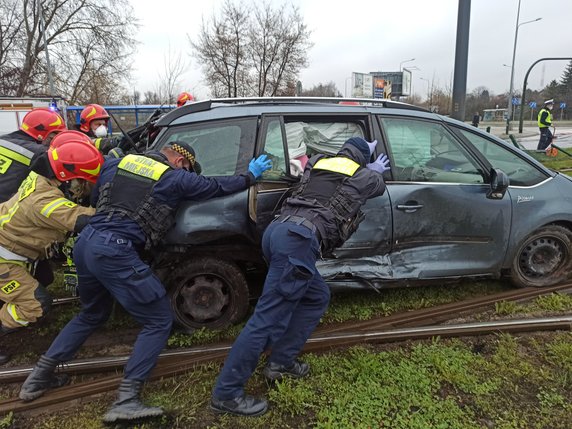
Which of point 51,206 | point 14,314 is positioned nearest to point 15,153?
point 51,206

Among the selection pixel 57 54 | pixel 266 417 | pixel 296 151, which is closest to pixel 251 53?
pixel 57 54

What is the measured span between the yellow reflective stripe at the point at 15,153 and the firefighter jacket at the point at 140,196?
1245 mm

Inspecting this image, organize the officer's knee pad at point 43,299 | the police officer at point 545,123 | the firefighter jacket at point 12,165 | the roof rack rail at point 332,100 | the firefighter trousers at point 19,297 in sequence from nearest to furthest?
1. the firefighter trousers at point 19,297
2. the officer's knee pad at point 43,299
3. the firefighter jacket at point 12,165
4. the roof rack rail at point 332,100
5. the police officer at point 545,123

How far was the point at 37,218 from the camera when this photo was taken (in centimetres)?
283

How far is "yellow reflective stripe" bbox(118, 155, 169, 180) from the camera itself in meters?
2.54

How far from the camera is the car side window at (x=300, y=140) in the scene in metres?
3.25

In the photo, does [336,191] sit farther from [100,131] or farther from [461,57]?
[461,57]

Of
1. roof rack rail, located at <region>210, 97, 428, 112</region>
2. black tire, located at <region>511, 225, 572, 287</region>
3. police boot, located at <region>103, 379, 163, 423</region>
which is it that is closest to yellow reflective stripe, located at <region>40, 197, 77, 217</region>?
police boot, located at <region>103, 379, 163, 423</region>

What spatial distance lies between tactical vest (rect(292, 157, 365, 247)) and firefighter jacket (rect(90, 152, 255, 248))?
30.3 inches

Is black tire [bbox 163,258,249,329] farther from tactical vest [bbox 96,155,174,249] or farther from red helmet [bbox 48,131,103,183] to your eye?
red helmet [bbox 48,131,103,183]

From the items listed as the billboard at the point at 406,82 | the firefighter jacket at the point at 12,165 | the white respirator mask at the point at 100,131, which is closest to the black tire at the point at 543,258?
the firefighter jacket at the point at 12,165

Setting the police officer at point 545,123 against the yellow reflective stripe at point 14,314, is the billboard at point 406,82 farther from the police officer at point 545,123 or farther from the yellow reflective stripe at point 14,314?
the yellow reflective stripe at point 14,314

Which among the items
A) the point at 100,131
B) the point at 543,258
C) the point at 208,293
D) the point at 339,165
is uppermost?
the point at 100,131

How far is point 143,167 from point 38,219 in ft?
3.02
